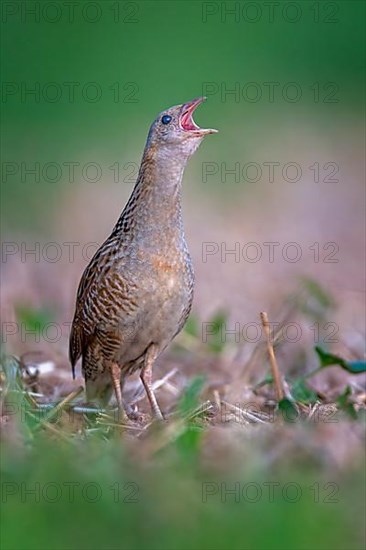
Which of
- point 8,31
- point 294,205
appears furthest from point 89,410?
point 8,31

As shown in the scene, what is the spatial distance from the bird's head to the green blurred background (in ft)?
7.14

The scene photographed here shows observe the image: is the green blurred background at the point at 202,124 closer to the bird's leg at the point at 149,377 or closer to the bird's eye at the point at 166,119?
the bird's leg at the point at 149,377

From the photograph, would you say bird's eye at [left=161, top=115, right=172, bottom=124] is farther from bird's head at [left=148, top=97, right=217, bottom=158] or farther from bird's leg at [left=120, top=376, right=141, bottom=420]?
bird's leg at [left=120, top=376, right=141, bottom=420]

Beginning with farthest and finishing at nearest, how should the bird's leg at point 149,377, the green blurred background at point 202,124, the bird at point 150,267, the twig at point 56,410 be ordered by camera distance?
the green blurred background at point 202,124
the bird's leg at point 149,377
the bird at point 150,267
the twig at point 56,410

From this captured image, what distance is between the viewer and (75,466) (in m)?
4.93

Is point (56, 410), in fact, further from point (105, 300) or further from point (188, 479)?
point (188, 479)

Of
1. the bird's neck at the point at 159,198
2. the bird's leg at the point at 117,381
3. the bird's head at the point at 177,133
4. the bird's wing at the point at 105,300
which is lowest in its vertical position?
the bird's leg at the point at 117,381

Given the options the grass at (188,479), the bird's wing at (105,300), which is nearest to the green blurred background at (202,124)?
the bird's wing at (105,300)

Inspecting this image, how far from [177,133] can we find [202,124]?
341 inches

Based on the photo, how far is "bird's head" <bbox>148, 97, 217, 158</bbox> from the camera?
21.3 feet

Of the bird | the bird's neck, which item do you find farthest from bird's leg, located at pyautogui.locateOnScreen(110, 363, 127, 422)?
the bird's neck

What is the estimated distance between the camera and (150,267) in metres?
6.39

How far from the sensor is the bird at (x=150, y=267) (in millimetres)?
6395

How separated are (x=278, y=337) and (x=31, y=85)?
9.13 meters
